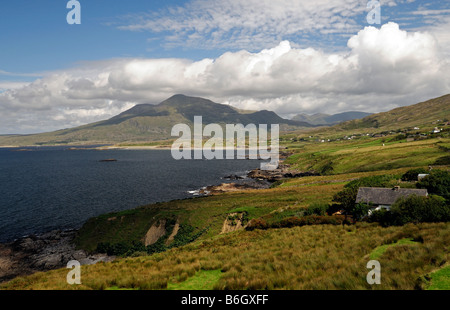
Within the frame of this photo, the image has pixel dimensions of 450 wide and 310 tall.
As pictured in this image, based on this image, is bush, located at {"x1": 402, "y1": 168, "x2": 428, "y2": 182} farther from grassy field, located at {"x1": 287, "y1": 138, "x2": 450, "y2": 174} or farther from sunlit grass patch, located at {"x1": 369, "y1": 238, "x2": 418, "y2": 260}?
sunlit grass patch, located at {"x1": 369, "y1": 238, "x2": 418, "y2": 260}

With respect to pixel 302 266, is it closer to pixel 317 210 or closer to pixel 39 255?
pixel 317 210

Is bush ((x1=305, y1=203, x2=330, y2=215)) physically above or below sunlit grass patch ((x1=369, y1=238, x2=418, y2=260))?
below

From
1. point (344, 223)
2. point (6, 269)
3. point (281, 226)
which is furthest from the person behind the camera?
point (6, 269)

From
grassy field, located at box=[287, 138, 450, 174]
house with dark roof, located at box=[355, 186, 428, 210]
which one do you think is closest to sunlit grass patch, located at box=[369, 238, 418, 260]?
house with dark roof, located at box=[355, 186, 428, 210]

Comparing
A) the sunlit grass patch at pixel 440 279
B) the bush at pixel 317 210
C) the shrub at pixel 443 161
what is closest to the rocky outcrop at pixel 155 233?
the bush at pixel 317 210

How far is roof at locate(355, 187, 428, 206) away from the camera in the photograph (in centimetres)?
3575

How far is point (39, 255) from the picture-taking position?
43.8 m

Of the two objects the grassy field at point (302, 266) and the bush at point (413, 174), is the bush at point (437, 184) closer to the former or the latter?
the bush at point (413, 174)

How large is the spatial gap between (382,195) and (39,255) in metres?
57.3

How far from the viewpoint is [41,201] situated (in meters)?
79.7
